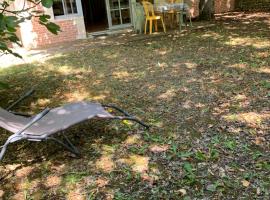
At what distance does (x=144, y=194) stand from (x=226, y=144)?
1048 millimetres

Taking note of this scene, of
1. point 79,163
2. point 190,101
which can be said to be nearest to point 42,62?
point 190,101

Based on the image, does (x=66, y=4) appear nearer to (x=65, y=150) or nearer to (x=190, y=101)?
(x=190, y=101)

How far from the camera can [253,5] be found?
12328mm

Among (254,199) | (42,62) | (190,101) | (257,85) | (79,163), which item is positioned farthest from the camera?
(42,62)

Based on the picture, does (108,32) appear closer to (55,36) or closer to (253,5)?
(55,36)

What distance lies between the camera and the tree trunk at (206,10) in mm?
10269

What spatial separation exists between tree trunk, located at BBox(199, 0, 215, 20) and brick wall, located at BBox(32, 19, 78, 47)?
13.2ft

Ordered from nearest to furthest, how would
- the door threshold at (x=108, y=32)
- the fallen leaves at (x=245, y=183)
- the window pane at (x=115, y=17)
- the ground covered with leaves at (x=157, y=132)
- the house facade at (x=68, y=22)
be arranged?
1. the fallen leaves at (x=245, y=183)
2. the ground covered with leaves at (x=157, y=132)
3. the house facade at (x=68, y=22)
4. the door threshold at (x=108, y=32)
5. the window pane at (x=115, y=17)

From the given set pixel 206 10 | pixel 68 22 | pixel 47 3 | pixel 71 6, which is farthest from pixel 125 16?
pixel 47 3

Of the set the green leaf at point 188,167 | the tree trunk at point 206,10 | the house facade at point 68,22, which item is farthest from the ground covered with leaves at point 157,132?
the tree trunk at point 206,10

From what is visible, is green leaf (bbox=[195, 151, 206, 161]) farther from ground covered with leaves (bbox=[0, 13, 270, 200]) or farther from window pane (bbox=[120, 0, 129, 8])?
window pane (bbox=[120, 0, 129, 8])

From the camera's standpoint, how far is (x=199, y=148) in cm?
322

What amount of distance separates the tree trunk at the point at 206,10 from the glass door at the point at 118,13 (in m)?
2.32

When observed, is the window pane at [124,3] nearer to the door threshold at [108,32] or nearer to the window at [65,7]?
the door threshold at [108,32]
